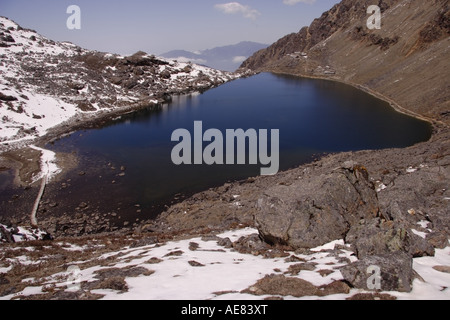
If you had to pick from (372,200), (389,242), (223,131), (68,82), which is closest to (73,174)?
(223,131)

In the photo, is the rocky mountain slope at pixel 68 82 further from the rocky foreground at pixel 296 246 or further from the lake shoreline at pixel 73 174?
the rocky foreground at pixel 296 246

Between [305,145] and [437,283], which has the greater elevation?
[305,145]

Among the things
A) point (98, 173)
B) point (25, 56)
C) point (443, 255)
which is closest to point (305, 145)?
point (98, 173)

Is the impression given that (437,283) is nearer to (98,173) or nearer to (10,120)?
(98,173)

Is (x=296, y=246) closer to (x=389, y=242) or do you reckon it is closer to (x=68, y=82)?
(x=389, y=242)

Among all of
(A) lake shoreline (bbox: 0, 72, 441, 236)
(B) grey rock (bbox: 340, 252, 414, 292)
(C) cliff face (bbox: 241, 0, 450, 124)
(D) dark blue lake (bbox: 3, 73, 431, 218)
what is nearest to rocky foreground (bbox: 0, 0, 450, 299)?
(B) grey rock (bbox: 340, 252, 414, 292)
